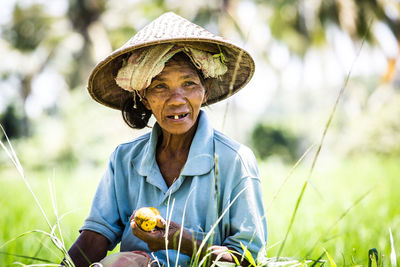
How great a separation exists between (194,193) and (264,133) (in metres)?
13.3

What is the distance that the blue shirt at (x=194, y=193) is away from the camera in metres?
1.68

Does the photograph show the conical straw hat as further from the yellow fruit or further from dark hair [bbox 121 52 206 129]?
the yellow fruit

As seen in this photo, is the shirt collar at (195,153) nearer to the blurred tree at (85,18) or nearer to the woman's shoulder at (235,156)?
the woman's shoulder at (235,156)

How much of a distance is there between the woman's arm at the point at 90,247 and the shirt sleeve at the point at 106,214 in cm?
3

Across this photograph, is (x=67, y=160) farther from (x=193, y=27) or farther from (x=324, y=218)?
(x=193, y=27)

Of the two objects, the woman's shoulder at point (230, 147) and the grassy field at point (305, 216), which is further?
the grassy field at point (305, 216)

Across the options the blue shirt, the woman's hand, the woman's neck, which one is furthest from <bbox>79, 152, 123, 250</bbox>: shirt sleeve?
the woman's hand

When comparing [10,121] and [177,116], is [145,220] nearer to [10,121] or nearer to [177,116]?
[177,116]

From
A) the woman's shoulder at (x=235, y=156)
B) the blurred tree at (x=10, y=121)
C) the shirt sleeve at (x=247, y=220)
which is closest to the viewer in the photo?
the shirt sleeve at (x=247, y=220)

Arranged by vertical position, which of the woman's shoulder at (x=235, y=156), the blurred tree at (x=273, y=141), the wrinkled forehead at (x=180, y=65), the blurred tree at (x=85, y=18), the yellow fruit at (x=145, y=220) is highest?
the blurred tree at (x=85, y=18)

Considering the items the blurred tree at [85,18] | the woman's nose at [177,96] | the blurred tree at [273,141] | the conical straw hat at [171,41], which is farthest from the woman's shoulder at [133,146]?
the blurred tree at [85,18]

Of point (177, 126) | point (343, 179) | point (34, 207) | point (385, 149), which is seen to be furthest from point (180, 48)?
point (385, 149)

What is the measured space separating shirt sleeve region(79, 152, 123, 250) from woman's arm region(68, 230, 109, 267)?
3 centimetres

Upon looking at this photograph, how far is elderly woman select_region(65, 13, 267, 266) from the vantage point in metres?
1.67
